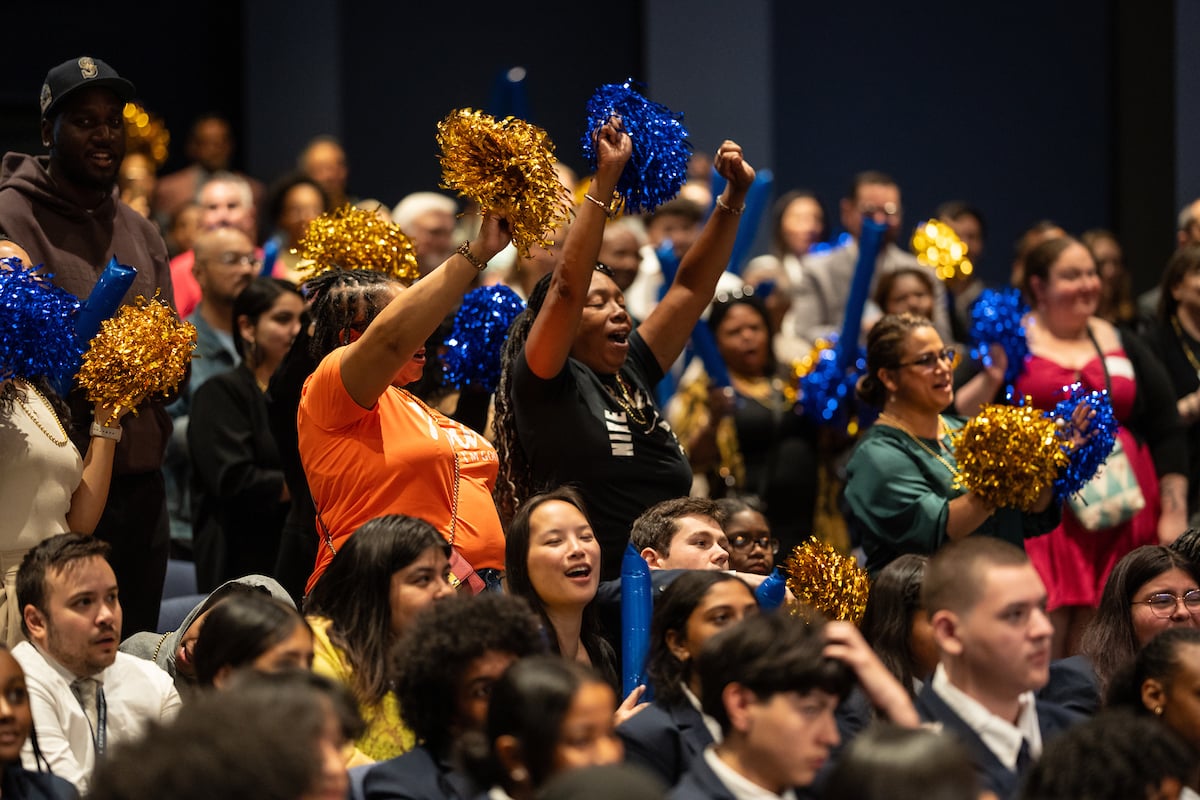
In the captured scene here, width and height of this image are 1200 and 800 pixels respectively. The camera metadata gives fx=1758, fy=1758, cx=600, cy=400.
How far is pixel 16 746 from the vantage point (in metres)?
3.25

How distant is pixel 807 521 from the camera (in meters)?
6.50

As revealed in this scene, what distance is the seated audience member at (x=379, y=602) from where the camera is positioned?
3750 millimetres

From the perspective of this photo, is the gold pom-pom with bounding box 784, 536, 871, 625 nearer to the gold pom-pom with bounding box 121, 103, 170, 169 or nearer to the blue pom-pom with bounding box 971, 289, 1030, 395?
the blue pom-pom with bounding box 971, 289, 1030, 395

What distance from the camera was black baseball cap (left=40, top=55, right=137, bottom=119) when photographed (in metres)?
4.60

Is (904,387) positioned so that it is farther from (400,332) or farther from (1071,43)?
(1071,43)

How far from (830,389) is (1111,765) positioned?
358 cm

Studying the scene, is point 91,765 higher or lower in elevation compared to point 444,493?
lower

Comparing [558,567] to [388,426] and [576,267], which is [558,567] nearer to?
[388,426]

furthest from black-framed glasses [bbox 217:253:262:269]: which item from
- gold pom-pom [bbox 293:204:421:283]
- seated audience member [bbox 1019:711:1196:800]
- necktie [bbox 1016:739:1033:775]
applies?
seated audience member [bbox 1019:711:1196:800]

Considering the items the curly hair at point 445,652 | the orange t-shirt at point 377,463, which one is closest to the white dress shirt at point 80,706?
the orange t-shirt at point 377,463


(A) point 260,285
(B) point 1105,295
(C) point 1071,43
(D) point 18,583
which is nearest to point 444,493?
(D) point 18,583

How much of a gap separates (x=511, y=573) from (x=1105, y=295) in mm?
4098

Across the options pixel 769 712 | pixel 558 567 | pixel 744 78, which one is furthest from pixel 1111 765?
pixel 744 78

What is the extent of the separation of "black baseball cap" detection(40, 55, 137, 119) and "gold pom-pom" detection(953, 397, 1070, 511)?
8.19 feet
